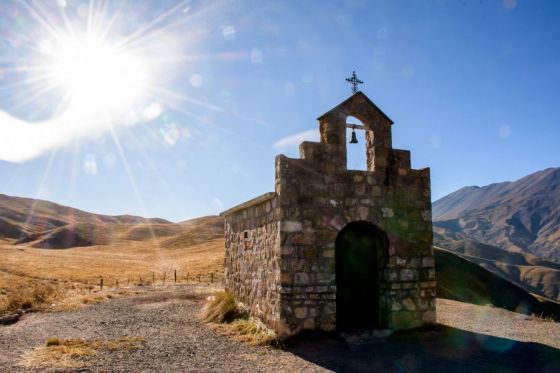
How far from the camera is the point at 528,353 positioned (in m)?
8.10

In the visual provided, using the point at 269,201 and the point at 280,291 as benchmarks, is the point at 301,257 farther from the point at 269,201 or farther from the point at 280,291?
the point at 269,201

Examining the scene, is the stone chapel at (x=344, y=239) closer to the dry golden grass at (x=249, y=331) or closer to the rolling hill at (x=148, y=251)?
the dry golden grass at (x=249, y=331)

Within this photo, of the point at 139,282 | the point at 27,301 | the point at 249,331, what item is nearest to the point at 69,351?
the point at 249,331

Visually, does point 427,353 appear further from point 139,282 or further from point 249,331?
point 139,282

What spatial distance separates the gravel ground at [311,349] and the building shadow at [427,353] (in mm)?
17

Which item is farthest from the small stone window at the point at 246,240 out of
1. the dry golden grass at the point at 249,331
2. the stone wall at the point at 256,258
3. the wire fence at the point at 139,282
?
the wire fence at the point at 139,282

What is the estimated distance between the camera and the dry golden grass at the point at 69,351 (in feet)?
25.2

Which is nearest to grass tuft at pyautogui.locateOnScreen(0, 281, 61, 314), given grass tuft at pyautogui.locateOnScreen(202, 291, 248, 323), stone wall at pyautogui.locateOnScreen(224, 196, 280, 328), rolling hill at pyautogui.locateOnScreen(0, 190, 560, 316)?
grass tuft at pyautogui.locateOnScreen(202, 291, 248, 323)

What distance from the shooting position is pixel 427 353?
26.4 ft

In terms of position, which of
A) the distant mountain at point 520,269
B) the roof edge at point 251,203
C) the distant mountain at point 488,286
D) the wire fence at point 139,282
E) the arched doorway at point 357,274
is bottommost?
the distant mountain at point 520,269

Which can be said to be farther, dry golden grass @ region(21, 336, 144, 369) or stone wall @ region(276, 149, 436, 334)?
stone wall @ region(276, 149, 436, 334)

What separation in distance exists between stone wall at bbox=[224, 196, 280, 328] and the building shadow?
130cm

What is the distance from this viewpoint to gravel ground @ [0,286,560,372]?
24.2 feet

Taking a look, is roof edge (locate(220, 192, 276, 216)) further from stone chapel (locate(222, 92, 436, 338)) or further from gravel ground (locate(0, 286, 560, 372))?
gravel ground (locate(0, 286, 560, 372))
